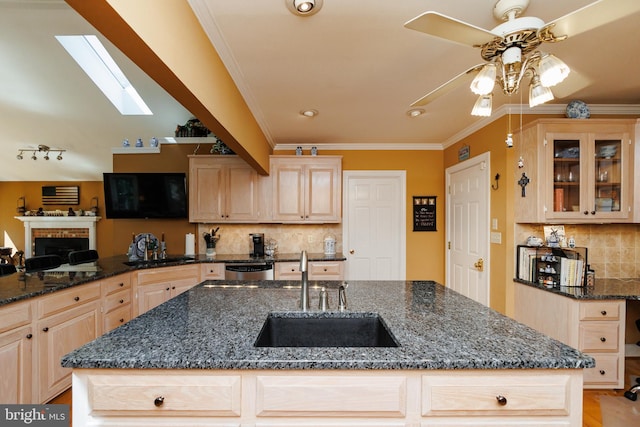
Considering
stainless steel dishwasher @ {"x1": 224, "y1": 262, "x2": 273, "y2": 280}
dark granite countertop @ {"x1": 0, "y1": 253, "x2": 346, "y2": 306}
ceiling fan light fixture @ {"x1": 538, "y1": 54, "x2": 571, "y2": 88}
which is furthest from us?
stainless steel dishwasher @ {"x1": 224, "y1": 262, "x2": 273, "y2": 280}

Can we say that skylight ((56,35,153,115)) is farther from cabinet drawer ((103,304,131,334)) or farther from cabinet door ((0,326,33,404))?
cabinet door ((0,326,33,404))

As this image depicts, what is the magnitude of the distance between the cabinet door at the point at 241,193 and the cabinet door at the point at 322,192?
2.26ft

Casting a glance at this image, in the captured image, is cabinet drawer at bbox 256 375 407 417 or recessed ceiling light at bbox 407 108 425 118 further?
recessed ceiling light at bbox 407 108 425 118

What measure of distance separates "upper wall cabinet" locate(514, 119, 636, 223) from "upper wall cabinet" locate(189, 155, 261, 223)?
9.91 feet

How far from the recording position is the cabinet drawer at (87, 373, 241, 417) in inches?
36.9

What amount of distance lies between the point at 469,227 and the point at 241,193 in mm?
2841

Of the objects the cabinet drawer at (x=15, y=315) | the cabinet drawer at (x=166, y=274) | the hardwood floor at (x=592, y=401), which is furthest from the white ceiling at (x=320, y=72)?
the hardwood floor at (x=592, y=401)

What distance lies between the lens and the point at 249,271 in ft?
10.9

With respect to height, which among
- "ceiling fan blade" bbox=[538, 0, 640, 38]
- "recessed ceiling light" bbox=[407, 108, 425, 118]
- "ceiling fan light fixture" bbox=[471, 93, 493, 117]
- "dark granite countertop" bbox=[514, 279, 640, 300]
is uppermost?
"recessed ceiling light" bbox=[407, 108, 425, 118]

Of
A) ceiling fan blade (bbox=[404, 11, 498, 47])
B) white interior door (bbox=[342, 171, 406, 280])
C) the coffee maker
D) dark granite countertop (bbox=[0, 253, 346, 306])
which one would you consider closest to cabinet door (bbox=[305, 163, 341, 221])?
white interior door (bbox=[342, 171, 406, 280])

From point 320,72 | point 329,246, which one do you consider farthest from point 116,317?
point 320,72

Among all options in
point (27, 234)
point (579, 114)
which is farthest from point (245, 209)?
point (27, 234)

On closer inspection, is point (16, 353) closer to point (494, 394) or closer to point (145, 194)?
point (145, 194)

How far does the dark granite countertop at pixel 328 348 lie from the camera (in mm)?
924
